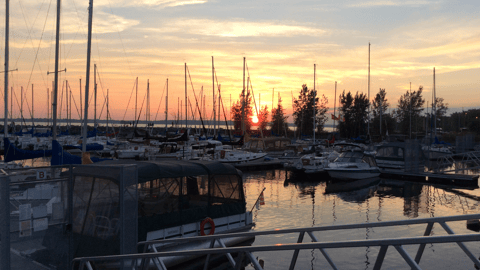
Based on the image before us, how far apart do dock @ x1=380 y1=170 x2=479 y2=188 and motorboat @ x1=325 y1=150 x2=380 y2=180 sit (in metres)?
1.84

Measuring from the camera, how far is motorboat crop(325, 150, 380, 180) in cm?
3897

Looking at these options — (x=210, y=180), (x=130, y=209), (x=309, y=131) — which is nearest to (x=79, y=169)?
(x=130, y=209)

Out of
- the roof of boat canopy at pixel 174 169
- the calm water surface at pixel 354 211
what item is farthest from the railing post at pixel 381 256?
the calm water surface at pixel 354 211

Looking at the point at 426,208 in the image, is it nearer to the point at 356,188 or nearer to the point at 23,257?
the point at 356,188

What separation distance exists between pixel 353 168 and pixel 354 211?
13911 mm

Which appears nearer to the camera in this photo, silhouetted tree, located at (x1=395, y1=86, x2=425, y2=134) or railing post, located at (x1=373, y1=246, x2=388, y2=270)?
railing post, located at (x1=373, y1=246, x2=388, y2=270)

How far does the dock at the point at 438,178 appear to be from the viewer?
36.1 m

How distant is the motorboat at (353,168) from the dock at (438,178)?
6.04ft

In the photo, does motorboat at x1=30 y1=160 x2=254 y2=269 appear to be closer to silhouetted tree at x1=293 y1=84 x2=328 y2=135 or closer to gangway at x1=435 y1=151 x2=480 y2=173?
gangway at x1=435 y1=151 x2=480 y2=173

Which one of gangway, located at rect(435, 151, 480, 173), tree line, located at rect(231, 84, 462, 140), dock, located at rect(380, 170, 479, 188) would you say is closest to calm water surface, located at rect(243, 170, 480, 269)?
dock, located at rect(380, 170, 479, 188)

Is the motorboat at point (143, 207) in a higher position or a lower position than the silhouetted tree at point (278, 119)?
lower

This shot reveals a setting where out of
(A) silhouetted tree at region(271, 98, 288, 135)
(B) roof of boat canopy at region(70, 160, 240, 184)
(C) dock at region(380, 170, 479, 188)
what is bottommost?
(C) dock at region(380, 170, 479, 188)

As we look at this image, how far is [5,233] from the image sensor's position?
263 inches

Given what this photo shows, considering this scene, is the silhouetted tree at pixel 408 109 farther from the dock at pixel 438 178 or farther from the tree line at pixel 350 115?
the dock at pixel 438 178
